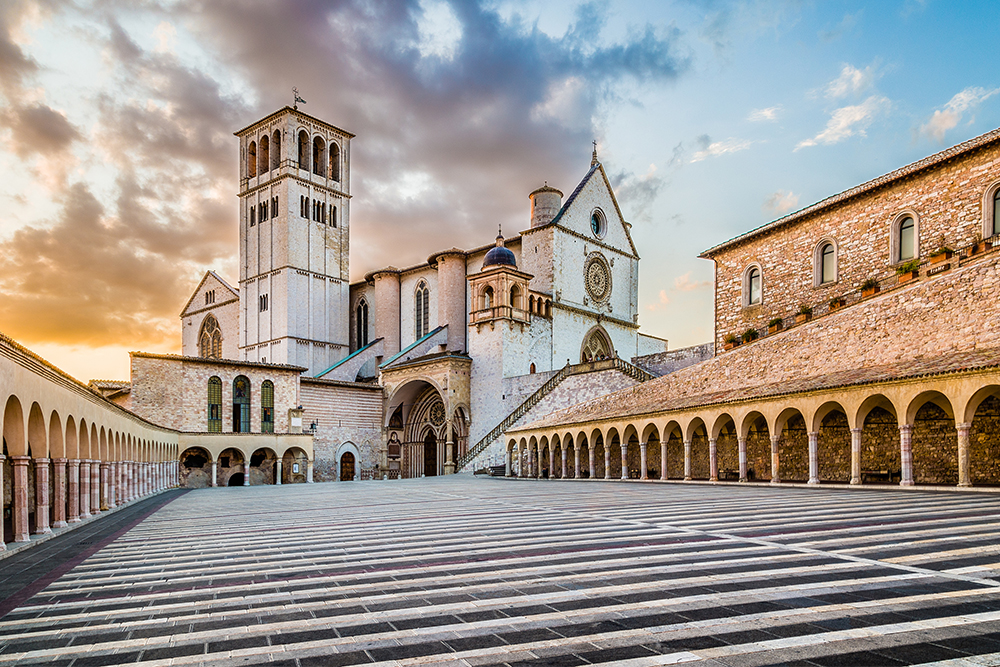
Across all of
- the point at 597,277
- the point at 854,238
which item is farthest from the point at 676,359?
the point at 854,238

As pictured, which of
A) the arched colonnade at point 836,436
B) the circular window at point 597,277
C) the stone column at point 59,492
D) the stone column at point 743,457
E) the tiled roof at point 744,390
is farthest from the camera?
the circular window at point 597,277

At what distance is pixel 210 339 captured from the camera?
69125mm

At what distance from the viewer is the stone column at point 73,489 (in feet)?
51.9

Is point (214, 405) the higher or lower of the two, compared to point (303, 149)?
lower

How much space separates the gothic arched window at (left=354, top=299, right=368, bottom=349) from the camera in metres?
62.1

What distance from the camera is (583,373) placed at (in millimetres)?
41594

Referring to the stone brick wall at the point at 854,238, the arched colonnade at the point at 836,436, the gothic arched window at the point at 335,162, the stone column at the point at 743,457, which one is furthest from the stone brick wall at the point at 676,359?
the gothic arched window at the point at 335,162

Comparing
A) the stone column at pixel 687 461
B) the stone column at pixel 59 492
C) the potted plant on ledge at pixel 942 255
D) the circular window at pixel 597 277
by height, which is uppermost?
the circular window at pixel 597 277

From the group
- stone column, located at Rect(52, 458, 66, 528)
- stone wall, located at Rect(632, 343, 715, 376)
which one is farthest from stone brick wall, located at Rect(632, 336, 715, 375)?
stone column, located at Rect(52, 458, 66, 528)

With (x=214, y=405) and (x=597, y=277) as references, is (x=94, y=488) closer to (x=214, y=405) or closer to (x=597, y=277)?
(x=214, y=405)

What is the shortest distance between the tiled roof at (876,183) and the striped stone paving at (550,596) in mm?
16430

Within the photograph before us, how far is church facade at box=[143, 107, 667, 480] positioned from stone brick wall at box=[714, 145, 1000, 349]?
1335 cm

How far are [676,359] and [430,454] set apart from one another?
1989 centimetres

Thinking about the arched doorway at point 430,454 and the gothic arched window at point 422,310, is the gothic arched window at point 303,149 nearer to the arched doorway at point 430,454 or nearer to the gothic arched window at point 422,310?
the gothic arched window at point 422,310
